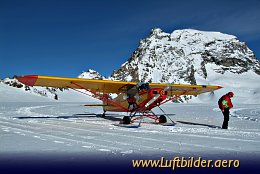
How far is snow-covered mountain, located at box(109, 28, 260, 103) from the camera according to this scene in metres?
167

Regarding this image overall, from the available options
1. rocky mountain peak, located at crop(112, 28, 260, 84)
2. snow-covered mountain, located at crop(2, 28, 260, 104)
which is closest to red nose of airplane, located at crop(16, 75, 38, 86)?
snow-covered mountain, located at crop(2, 28, 260, 104)

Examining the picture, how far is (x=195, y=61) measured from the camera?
179500 millimetres

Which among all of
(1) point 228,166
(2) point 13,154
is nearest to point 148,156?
(1) point 228,166

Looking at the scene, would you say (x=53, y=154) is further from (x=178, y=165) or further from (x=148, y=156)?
(x=178, y=165)

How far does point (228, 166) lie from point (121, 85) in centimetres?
982

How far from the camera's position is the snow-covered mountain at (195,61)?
16712 cm

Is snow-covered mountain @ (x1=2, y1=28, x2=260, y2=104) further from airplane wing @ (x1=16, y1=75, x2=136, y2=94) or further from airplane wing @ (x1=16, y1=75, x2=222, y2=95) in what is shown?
airplane wing @ (x1=16, y1=75, x2=136, y2=94)

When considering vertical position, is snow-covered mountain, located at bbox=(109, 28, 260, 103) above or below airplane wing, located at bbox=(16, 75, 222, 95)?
above

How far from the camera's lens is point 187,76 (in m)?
166

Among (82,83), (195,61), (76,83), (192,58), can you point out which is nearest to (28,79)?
(76,83)

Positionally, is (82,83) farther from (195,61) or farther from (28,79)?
(195,61)

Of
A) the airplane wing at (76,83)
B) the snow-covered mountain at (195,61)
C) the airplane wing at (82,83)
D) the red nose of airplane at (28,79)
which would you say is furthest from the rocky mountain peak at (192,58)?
the red nose of airplane at (28,79)

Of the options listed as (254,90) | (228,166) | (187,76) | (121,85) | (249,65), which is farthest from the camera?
(249,65)

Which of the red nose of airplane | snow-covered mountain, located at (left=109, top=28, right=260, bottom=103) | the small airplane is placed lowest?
the small airplane
